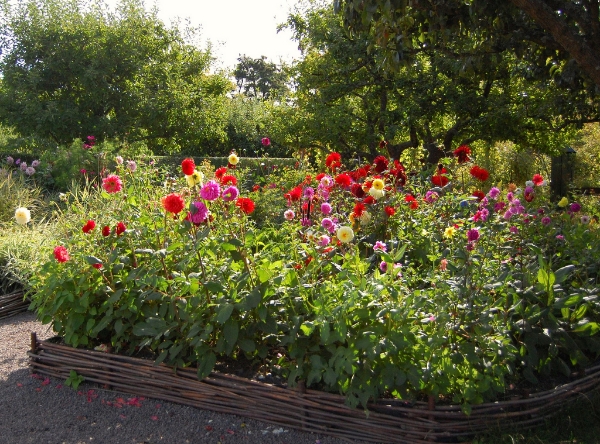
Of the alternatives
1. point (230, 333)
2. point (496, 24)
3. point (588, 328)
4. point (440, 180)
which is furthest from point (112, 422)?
point (496, 24)

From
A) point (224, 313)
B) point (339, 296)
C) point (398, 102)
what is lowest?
point (224, 313)

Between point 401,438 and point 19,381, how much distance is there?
229 cm

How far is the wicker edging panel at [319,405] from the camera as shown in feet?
8.59

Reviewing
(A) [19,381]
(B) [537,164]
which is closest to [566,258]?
(A) [19,381]

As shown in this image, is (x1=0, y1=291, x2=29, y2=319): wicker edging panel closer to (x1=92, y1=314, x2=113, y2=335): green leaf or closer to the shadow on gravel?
the shadow on gravel

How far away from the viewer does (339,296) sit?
2738 mm

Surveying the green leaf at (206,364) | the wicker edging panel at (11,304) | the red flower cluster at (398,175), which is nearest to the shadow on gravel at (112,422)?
the green leaf at (206,364)

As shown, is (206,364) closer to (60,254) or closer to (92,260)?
(92,260)

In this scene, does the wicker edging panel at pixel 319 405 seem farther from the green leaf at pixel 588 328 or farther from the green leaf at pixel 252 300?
the green leaf at pixel 252 300

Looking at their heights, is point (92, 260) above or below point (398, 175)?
below

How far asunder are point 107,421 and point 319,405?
1079mm

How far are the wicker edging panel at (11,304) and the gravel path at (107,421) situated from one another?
1.62 m

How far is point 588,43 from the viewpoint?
142 inches

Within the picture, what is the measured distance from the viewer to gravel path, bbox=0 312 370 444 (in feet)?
9.09
